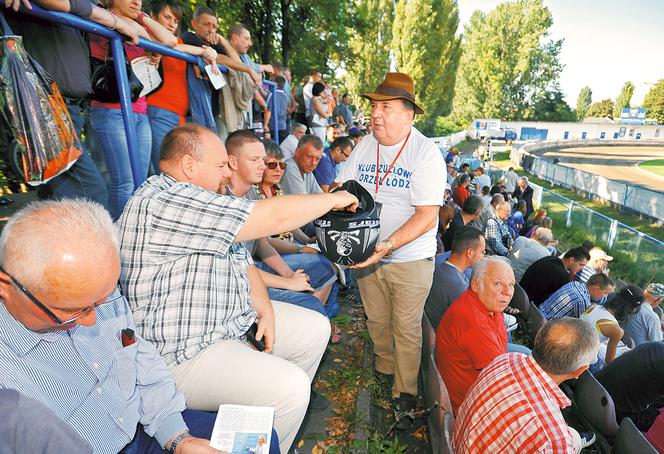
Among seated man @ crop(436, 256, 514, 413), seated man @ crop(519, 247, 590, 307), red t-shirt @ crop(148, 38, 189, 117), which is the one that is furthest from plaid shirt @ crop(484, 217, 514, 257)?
red t-shirt @ crop(148, 38, 189, 117)

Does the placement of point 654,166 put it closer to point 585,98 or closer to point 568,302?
point 568,302

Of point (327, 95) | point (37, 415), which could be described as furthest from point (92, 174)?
point (327, 95)

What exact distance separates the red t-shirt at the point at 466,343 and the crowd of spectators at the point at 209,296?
1cm

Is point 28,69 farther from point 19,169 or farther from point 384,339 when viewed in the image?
point 384,339

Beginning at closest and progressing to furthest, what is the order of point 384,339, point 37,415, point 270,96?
point 37,415 → point 384,339 → point 270,96

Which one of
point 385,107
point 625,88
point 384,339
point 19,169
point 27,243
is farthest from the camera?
point 625,88

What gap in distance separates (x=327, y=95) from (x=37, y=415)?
986 cm

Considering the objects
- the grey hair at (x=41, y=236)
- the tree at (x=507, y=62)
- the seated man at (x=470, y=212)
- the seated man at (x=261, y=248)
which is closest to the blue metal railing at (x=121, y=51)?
the seated man at (x=261, y=248)

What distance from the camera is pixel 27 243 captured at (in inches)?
48.6

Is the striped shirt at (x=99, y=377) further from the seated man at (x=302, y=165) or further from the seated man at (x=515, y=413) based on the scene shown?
the seated man at (x=302, y=165)

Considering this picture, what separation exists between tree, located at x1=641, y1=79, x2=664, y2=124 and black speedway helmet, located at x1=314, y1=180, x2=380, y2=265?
360ft

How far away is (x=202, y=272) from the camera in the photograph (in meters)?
1.97

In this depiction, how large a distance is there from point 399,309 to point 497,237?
16.8ft

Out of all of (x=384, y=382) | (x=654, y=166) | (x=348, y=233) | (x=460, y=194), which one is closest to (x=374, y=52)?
(x=460, y=194)
